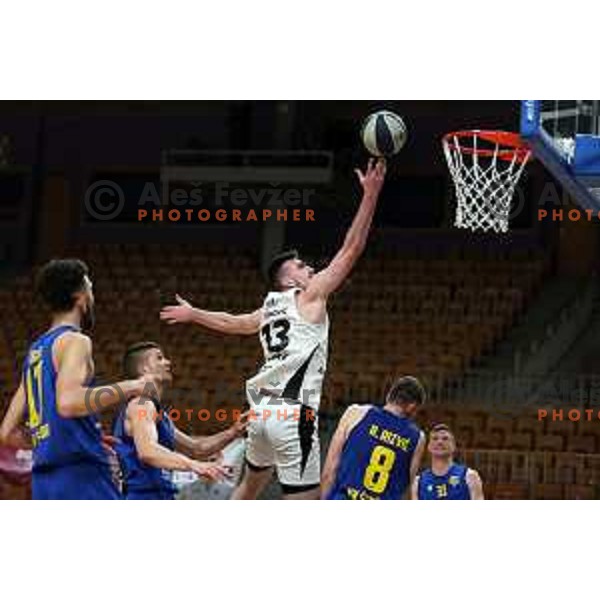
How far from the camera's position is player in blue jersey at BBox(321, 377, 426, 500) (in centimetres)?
775

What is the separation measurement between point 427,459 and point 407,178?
3847 millimetres

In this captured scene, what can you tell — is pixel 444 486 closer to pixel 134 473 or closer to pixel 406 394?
pixel 406 394

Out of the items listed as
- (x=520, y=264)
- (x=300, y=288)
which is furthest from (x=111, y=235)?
(x=300, y=288)

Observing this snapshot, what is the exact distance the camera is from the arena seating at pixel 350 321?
1158 centimetres

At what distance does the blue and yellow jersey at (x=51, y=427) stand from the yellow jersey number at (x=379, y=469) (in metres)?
2.25

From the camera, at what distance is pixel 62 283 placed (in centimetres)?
576

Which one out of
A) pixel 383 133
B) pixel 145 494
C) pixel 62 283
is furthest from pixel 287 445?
pixel 62 283

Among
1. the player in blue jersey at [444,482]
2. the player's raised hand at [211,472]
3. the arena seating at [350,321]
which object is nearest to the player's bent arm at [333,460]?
the player in blue jersey at [444,482]

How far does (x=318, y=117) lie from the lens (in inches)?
523

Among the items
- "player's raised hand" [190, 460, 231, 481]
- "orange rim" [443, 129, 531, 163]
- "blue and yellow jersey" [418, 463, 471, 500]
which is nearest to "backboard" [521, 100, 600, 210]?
"orange rim" [443, 129, 531, 163]

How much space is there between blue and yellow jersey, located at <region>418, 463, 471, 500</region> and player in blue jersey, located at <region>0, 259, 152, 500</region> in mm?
2549

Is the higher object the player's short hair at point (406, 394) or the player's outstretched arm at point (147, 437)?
the player's short hair at point (406, 394)

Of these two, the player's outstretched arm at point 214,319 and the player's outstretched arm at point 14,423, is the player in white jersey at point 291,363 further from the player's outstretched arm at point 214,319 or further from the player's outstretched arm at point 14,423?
the player's outstretched arm at point 14,423

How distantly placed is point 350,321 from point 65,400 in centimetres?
682
